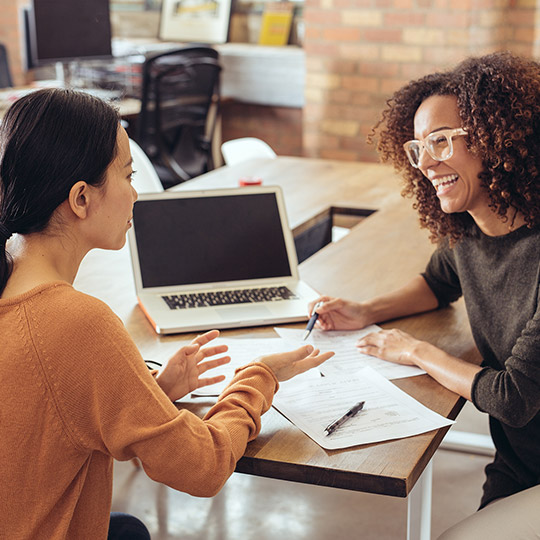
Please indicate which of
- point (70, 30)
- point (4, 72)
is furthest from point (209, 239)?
point (4, 72)

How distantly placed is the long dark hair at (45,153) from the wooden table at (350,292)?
1.49 feet

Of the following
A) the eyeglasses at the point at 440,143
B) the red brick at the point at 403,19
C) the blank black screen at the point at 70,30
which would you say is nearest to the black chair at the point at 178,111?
the blank black screen at the point at 70,30

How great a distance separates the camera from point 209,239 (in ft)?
5.96

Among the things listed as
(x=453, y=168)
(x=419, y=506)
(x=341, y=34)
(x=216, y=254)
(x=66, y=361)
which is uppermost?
(x=341, y=34)

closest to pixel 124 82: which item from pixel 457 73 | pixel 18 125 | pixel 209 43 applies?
pixel 209 43

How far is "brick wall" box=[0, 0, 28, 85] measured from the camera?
17.9 ft

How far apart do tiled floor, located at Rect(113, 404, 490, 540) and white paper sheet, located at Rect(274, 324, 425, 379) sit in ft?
2.64

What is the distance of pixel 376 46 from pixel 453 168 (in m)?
2.79

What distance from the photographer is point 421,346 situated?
148 cm

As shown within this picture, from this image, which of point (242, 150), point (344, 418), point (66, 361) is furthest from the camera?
point (242, 150)

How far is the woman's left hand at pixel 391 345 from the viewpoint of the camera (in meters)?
1.48

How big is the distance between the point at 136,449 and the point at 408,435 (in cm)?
43

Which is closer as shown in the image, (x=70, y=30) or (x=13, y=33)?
(x=70, y=30)

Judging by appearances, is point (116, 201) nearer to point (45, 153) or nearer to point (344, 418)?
point (45, 153)
